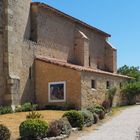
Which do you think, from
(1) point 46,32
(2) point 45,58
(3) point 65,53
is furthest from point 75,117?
(3) point 65,53

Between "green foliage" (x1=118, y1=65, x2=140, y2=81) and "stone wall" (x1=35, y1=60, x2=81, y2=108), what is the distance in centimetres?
2334

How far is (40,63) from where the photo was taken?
100 feet

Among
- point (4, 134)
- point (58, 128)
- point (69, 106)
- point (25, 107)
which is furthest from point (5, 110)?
point (4, 134)

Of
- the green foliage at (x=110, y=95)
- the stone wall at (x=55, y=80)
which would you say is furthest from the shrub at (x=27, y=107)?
the green foliage at (x=110, y=95)

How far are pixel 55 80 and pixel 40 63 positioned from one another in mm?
1923

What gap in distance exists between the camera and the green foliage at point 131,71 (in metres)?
52.1

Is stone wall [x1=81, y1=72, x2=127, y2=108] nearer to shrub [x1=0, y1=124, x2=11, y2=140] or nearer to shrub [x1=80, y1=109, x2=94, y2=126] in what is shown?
shrub [x1=80, y1=109, x2=94, y2=126]

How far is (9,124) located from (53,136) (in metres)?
4.06

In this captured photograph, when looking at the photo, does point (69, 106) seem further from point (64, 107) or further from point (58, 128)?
point (58, 128)

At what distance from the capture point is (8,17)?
27250mm

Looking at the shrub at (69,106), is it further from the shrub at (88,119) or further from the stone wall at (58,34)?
the shrub at (88,119)

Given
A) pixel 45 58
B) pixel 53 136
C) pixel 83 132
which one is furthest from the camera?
pixel 45 58

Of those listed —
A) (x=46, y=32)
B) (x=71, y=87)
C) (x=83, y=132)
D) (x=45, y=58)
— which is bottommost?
(x=83, y=132)

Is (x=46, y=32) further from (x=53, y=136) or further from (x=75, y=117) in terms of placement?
(x=53, y=136)
